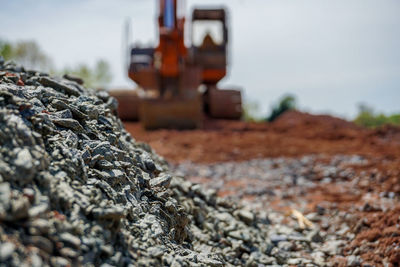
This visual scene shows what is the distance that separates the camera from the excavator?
1254cm

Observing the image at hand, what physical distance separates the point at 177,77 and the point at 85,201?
37.8 ft

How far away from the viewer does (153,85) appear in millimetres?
13586

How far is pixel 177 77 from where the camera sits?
13.9m

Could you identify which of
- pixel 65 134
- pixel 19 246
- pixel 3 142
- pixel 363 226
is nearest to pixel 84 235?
pixel 19 246

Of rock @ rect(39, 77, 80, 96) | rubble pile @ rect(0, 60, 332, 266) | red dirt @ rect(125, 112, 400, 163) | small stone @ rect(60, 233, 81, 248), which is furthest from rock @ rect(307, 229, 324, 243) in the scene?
red dirt @ rect(125, 112, 400, 163)

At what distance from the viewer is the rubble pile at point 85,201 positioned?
85.4 inches

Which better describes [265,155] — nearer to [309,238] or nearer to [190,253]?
[309,238]

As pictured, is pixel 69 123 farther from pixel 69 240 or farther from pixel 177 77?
pixel 177 77

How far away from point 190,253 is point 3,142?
1517 millimetres

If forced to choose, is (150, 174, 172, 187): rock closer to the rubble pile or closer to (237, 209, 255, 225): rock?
the rubble pile

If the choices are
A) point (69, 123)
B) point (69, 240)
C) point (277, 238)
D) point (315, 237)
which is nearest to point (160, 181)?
point (69, 123)

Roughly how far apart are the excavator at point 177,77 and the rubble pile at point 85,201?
27.2 feet

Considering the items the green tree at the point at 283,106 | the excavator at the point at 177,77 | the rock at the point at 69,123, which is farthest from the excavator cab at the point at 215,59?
the rock at the point at 69,123

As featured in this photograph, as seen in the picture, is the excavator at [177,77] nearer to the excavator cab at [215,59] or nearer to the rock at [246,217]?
the excavator cab at [215,59]
